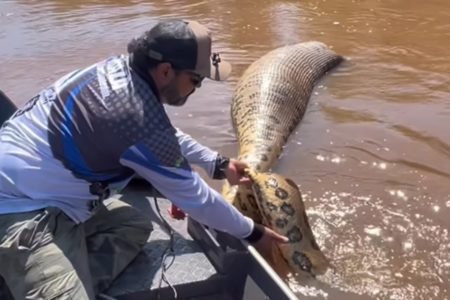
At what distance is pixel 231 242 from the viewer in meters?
3.32

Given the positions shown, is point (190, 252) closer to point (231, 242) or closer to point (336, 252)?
point (231, 242)

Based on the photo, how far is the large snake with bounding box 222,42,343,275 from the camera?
4.11 m

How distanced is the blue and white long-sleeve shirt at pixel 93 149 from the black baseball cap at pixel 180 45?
14 cm

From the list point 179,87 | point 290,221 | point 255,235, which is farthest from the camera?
point 290,221

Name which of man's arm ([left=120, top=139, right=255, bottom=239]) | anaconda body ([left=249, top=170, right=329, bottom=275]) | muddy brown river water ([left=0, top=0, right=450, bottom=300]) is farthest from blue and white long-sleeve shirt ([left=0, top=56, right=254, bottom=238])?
muddy brown river water ([left=0, top=0, right=450, bottom=300])

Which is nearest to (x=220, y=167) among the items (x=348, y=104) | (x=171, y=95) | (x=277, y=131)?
(x=171, y=95)

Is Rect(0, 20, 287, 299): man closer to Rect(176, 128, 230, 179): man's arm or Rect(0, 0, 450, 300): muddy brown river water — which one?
Rect(176, 128, 230, 179): man's arm

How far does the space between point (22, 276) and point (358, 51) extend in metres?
6.80

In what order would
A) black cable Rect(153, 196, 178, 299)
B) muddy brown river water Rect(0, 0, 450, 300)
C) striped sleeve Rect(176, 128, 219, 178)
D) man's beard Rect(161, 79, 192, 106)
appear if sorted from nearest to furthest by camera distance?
man's beard Rect(161, 79, 192, 106) < black cable Rect(153, 196, 178, 299) < striped sleeve Rect(176, 128, 219, 178) < muddy brown river water Rect(0, 0, 450, 300)

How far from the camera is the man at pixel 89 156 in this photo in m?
2.83

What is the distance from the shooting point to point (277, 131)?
596 cm

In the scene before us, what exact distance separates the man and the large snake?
3.25 ft

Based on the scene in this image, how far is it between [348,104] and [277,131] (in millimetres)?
1333

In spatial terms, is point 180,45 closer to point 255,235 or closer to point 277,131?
point 255,235
